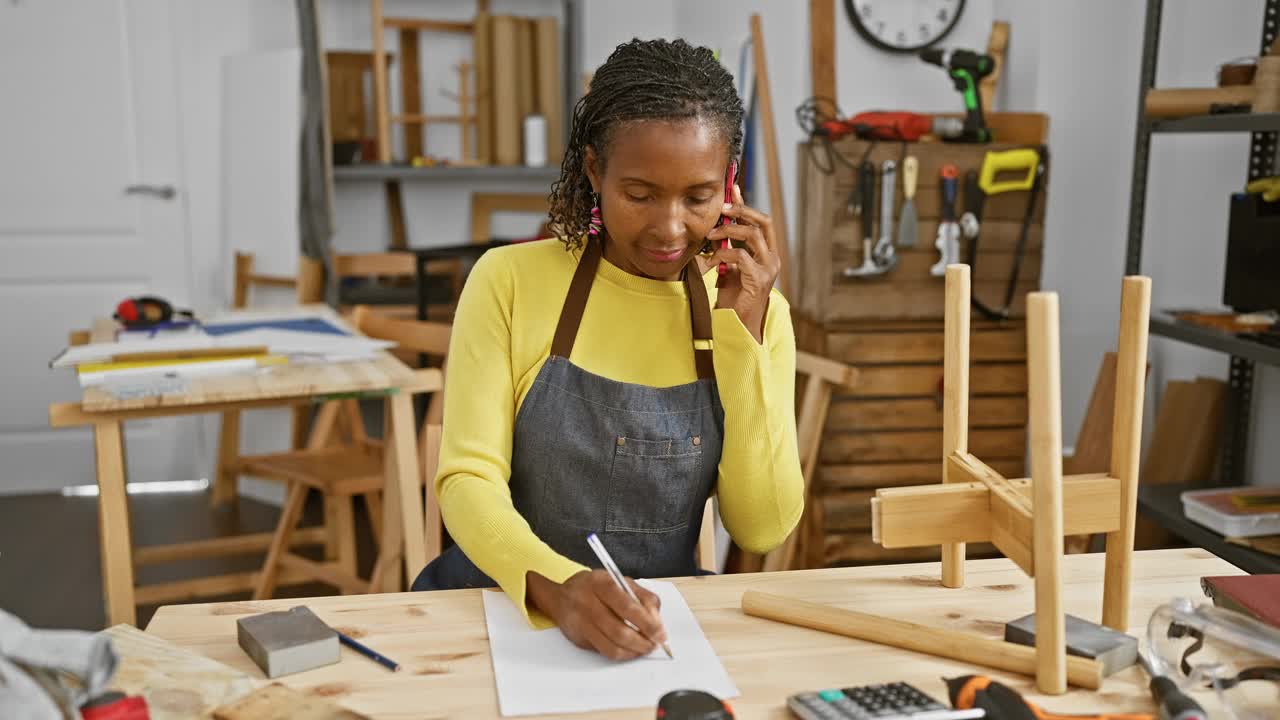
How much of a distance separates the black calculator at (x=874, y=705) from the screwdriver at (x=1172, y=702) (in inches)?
5.9

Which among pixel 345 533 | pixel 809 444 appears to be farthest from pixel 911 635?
pixel 345 533

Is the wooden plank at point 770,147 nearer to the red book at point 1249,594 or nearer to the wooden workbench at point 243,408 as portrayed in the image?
the wooden workbench at point 243,408

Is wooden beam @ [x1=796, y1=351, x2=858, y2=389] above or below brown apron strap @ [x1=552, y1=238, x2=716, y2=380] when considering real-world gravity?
below

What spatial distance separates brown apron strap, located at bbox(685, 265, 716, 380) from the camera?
1404 mm

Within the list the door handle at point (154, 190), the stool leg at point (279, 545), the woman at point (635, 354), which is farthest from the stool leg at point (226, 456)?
the woman at point (635, 354)

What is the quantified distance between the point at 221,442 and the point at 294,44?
174 centimetres

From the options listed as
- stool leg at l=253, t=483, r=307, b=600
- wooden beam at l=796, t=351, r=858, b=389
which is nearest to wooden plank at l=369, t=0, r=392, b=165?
stool leg at l=253, t=483, r=307, b=600

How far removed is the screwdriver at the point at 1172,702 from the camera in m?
0.80

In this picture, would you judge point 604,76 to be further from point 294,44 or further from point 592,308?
point 294,44

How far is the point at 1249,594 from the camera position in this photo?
95 centimetres

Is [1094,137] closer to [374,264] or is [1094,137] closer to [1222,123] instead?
[1222,123]

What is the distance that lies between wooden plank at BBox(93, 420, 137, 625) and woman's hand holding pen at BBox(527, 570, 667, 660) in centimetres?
129

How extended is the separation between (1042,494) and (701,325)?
2.08 ft

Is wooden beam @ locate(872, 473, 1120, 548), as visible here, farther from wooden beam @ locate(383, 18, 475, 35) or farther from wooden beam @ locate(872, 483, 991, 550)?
wooden beam @ locate(383, 18, 475, 35)
